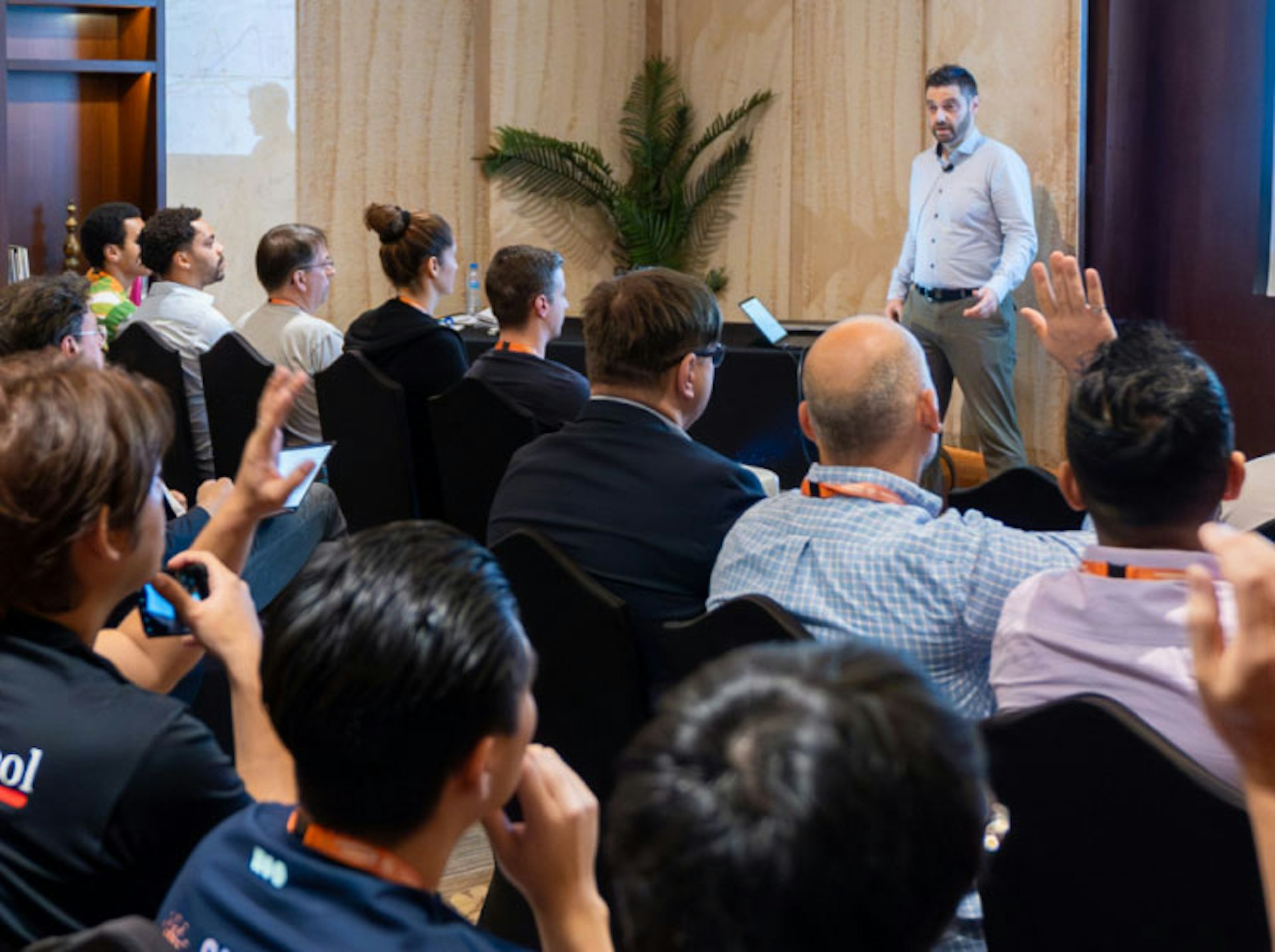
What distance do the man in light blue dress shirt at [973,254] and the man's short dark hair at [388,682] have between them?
5.78m

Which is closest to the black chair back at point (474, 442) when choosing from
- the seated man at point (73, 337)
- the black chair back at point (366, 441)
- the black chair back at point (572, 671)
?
the black chair back at point (366, 441)

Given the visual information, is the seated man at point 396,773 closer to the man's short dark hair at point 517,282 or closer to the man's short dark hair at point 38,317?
the man's short dark hair at point 38,317

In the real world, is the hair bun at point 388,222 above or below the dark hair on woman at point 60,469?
above

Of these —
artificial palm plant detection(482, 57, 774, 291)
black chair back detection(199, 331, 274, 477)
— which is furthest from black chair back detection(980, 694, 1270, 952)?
artificial palm plant detection(482, 57, 774, 291)

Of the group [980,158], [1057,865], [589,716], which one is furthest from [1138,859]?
[980,158]

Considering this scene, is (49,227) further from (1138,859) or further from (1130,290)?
(1138,859)

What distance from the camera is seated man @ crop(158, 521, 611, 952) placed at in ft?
3.67

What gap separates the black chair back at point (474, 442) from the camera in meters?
4.08

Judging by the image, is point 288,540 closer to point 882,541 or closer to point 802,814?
point 882,541

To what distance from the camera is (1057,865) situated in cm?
145

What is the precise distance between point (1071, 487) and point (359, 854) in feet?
3.51

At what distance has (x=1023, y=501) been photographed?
2.87 metres

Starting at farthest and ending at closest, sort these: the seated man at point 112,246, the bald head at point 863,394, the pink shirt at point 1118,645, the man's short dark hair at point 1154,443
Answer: the seated man at point 112,246 → the bald head at point 863,394 → the man's short dark hair at point 1154,443 → the pink shirt at point 1118,645

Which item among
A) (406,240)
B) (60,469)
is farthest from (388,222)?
(60,469)
